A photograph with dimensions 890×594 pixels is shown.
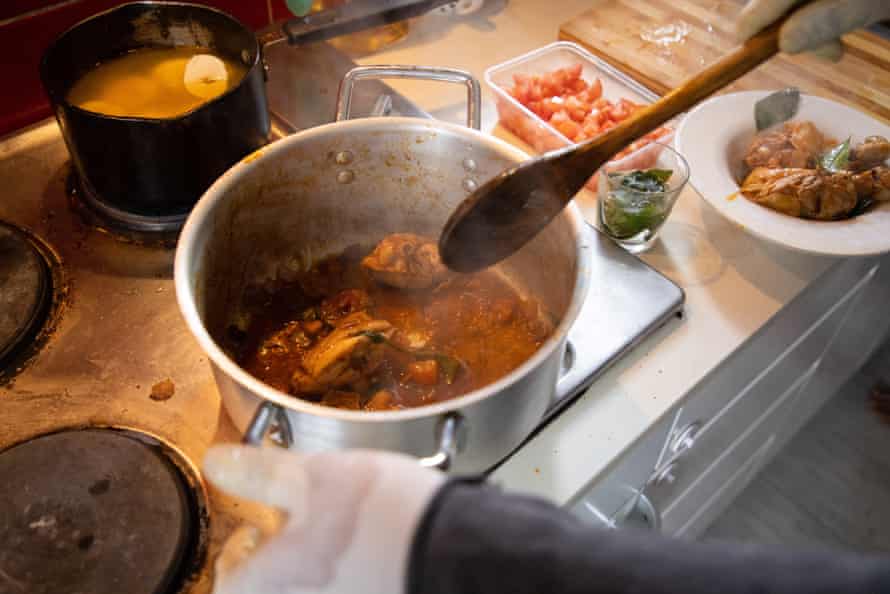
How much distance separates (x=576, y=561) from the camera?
0.37 meters

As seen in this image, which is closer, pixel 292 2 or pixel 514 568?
pixel 514 568

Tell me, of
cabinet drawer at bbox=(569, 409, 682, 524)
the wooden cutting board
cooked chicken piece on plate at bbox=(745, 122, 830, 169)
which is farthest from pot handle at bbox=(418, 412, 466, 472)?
the wooden cutting board

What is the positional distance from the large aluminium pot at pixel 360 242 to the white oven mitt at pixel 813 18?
29 centimetres

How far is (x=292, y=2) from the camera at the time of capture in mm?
1154

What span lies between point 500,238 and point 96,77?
0.59 metres

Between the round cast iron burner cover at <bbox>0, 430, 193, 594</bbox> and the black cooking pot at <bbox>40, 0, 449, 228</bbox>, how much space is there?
306 mm

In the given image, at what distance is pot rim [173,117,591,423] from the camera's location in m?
0.53

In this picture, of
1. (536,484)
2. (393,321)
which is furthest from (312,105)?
(536,484)

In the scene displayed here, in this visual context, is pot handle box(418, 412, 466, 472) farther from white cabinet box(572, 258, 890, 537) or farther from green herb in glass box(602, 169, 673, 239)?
green herb in glass box(602, 169, 673, 239)

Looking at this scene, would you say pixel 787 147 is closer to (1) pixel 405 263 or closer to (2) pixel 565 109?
(2) pixel 565 109

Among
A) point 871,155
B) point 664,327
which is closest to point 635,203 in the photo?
point 664,327

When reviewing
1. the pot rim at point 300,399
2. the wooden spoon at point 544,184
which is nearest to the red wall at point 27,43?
the pot rim at point 300,399

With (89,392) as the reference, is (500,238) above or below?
above

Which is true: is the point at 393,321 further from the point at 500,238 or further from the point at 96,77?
the point at 96,77
